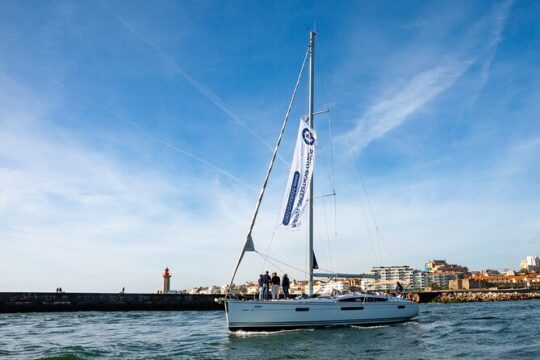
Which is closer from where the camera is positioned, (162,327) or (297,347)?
(297,347)

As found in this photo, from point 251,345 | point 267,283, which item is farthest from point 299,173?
point 251,345

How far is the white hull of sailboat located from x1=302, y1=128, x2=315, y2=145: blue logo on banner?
8594 mm

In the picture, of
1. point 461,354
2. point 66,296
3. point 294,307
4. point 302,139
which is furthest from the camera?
point 66,296

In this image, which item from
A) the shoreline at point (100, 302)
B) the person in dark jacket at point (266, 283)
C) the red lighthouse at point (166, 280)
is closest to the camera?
the person in dark jacket at point (266, 283)

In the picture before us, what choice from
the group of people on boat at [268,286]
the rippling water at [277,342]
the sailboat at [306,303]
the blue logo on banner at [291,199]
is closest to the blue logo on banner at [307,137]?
the sailboat at [306,303]

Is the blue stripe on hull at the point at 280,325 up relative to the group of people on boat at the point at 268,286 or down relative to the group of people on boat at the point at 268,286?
down

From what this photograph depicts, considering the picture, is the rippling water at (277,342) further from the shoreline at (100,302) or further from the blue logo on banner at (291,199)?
the shoreline at (100,302)

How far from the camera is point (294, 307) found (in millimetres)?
22656

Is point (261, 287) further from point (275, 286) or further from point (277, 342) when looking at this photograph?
point (277, 342)

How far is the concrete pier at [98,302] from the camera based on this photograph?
39.6m

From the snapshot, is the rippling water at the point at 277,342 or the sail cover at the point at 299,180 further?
the sail cover at the point at 299,180

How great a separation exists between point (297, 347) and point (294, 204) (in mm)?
8204

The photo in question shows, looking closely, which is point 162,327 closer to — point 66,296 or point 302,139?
point 302,139

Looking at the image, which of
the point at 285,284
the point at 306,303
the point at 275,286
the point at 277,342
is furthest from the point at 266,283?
the point at 277,342
